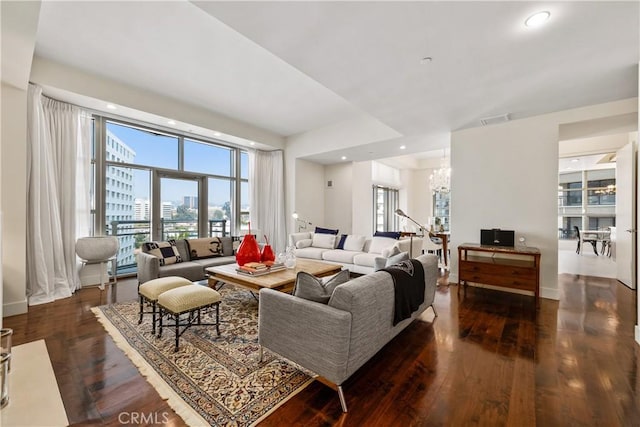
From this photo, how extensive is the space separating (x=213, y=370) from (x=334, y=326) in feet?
3.51

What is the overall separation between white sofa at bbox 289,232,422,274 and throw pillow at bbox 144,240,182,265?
222cm

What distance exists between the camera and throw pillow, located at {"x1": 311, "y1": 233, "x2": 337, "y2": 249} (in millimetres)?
5543

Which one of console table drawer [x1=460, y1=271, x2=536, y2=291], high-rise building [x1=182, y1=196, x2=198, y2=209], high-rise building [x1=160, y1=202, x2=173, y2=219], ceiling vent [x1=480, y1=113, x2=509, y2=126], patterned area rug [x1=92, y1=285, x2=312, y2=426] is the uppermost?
ceiling vent [x1=480, y1=113, x2=509, y2=126]

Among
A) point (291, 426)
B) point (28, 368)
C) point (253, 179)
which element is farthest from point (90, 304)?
point (253, 179)

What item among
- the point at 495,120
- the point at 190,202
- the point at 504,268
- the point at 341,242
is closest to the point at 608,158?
the point at 495,120

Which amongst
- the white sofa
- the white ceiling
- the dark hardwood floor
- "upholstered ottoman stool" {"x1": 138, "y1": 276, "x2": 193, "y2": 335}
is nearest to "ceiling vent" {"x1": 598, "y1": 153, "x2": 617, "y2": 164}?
the white ceiling

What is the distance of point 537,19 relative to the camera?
6.42 ft

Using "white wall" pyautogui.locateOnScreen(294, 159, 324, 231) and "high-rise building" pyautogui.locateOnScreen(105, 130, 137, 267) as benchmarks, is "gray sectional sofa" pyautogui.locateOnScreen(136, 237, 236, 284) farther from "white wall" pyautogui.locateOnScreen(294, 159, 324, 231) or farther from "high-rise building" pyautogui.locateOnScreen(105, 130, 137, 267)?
"white wall" pyautogui.locateOnScreen(294, 159, 324, 231)

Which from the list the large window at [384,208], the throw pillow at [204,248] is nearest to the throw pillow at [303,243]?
the throw pillow at [204,248]

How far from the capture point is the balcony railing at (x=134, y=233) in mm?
4746

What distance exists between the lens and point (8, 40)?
2.41m

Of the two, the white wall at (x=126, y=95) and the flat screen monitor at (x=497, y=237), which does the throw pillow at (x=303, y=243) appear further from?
the flat screen monitor at (x=497, y=237)

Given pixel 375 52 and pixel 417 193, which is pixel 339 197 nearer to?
pixel 417 193

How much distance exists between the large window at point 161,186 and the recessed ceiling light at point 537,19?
538 centimetres
